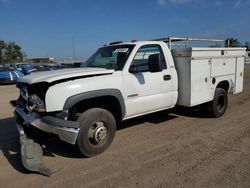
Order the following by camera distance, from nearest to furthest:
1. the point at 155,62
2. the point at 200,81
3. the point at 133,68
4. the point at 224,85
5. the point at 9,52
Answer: the point at 155,62 → the point at 133,68 → the point at 200,81 → the point at 224,85 → the point at 9,52

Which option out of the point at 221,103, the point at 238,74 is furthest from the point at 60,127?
the point at 238,74

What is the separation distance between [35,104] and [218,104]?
476 cm

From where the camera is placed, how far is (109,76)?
4250 millimetres

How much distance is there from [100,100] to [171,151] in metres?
1.56

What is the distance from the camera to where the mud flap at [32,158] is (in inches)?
137

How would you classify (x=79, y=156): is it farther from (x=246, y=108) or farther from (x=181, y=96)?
(x=246, y=108)

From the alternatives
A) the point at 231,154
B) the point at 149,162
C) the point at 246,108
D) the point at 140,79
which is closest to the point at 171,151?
the point at 149,162

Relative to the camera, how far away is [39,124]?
3803 mm

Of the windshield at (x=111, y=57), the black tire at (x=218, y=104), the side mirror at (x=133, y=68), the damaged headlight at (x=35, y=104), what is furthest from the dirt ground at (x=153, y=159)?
the windshield at (x=111, y=57)

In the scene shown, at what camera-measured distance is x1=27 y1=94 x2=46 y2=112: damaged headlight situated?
3.70 meters

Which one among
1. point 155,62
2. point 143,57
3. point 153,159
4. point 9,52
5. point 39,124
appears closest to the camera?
point 39,124

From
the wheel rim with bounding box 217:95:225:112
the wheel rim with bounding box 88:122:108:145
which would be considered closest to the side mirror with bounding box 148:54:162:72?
the wheel rim with bounding box 88:122:108:145

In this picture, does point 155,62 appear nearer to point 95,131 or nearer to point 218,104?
point 95,131

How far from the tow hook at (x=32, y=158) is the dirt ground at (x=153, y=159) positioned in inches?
4.3
